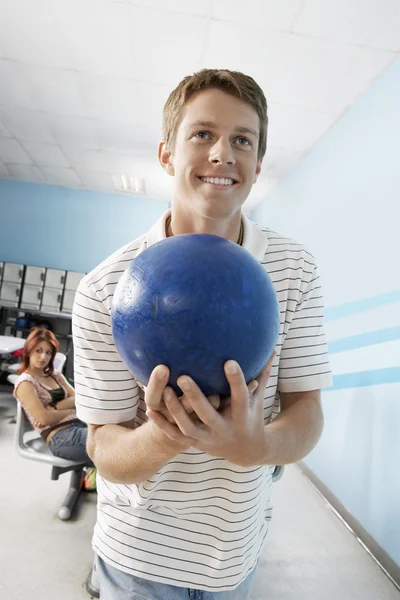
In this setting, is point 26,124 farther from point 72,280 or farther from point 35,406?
point 35,406

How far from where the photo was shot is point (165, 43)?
3576 mm

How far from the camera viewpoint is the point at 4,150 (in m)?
7.14

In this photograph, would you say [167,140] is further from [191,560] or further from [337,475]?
[337,475]

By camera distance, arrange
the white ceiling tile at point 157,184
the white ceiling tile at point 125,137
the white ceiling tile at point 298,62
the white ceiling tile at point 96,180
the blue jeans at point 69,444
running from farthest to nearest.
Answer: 1. the white ceiling tile at point 96,180
2. the white ceiling tile at point 157,184
3. the white ceiling tile at point 125,137
4. the white ceiling tile at point 298,62
5. the blue jeans at point 69,444

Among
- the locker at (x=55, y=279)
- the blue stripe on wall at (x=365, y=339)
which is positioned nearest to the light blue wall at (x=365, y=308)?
the blue stripe on wall at (x=365, y=339)

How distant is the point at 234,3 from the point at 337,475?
12.1 feet

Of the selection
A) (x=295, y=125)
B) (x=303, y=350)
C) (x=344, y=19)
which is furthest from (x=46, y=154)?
(x=303, y=350)

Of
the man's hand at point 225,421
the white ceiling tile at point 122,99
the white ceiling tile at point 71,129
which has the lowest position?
the man's hand at point 225,421

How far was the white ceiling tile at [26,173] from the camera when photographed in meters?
7.99

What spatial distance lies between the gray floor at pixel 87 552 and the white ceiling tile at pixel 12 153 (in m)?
5.13

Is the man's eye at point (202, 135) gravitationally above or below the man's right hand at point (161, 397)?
above

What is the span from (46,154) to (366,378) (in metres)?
6.10

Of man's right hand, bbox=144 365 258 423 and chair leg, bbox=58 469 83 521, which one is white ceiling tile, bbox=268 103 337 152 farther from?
man's right hand, bbox=144 365 258 423

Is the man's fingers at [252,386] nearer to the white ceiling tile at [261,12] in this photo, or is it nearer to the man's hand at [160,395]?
the man's hand at [160,395]
